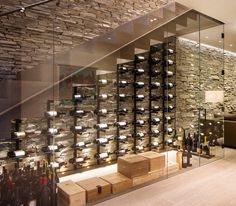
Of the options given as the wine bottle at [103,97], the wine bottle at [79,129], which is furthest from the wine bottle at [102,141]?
the wine bottle at [103,97]

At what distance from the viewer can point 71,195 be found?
8.27ft

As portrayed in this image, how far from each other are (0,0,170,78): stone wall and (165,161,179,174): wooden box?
7.13 ft

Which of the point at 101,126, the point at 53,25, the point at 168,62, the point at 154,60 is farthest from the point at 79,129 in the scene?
the point at 168,62

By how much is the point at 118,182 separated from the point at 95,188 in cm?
33

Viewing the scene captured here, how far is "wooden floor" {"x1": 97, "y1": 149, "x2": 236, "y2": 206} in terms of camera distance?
2.66 meters

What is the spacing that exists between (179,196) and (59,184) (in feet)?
4.55

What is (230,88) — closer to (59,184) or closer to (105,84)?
(105,84)

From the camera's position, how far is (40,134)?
296 centimetres

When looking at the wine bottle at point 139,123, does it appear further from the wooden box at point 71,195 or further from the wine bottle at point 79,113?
the wooden box at point 71,195

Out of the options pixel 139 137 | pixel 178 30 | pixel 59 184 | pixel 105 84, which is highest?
pixel 178 30

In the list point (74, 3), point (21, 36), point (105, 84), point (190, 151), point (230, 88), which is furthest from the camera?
point (230, 88)

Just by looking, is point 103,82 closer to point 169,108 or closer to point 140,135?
point 140,135

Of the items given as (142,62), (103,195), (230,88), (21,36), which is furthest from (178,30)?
(230,88)

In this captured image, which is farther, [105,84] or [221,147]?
[221,147]
